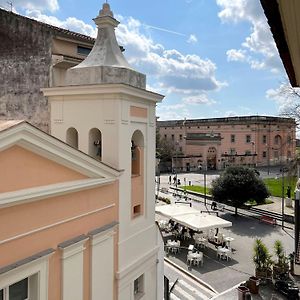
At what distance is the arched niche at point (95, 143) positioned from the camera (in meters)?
8.69

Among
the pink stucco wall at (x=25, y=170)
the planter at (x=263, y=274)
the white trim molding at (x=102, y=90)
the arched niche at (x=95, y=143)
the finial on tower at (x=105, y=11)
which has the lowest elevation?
the planter at (x=263, y=274)

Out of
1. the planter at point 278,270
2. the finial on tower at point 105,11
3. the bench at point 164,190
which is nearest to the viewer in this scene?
the finial on tower at point 105,11

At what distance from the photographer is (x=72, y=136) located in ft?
30.2

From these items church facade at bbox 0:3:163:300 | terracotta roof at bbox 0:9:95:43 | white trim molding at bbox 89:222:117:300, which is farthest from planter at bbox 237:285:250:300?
terracotta roof at bbox 0:9:95:43

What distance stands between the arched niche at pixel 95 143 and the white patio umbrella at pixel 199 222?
1160 cm

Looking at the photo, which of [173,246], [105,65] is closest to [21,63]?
[105,65]

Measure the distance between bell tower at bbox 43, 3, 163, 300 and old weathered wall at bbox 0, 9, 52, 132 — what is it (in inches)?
349

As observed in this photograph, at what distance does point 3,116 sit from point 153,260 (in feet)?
36.8

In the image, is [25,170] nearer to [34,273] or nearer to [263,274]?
[34,273]

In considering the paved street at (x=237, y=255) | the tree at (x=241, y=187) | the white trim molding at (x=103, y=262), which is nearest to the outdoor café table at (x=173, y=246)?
the paved street at (x=237, y=255)

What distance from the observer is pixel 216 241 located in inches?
808

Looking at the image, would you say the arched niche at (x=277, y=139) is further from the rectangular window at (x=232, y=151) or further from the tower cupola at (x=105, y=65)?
the tower cupola at (x=105, y=65)

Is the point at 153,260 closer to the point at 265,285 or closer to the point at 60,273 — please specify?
the point at 60,273

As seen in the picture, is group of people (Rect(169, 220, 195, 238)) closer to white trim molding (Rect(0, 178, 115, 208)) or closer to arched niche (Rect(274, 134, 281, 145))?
white trim molding (Rect(0, 178, 115, 208))
